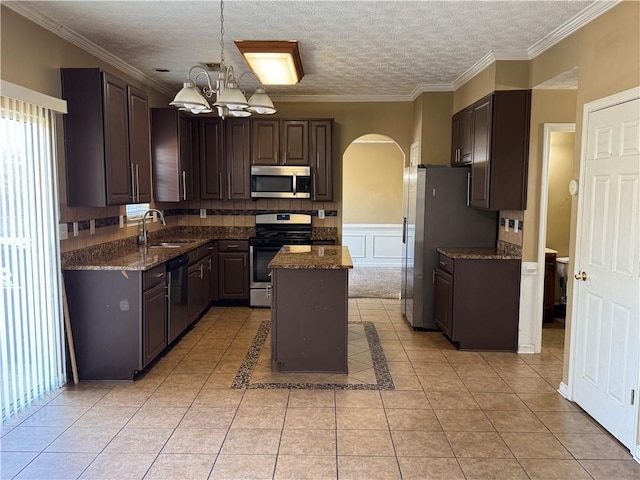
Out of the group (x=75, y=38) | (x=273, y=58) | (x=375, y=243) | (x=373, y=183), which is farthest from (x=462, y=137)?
(x=375, y=243)

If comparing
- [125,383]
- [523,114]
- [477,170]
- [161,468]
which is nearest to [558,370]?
[477,170]

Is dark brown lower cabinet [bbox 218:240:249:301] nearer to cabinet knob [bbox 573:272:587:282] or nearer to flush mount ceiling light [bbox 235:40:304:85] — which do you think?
flush mount ceiling light [bbox 235:40:304:85]

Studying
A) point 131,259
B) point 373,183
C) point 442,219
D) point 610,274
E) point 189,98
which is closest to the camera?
point 610,274

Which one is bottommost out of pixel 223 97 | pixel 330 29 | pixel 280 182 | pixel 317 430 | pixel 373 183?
pixel 317 430

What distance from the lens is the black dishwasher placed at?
175 inches

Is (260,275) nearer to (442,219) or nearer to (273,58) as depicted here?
(442,219)

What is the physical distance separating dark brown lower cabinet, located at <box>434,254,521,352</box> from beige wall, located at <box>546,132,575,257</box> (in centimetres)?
180

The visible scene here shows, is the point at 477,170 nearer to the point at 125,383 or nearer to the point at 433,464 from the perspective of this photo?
the point at 433,464

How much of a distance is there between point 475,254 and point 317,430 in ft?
7.85

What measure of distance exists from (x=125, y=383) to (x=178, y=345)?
951 millimetres

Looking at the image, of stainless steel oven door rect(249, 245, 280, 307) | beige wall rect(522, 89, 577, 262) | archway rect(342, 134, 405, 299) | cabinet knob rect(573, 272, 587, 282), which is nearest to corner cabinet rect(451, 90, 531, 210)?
beige wall rect(522, 89, 577, 262)

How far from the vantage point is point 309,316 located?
12.8 ft

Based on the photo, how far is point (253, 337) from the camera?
4918mm

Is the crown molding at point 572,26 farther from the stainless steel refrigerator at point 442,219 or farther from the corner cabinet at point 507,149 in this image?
the stainless steel refrigerator at point 442,219
